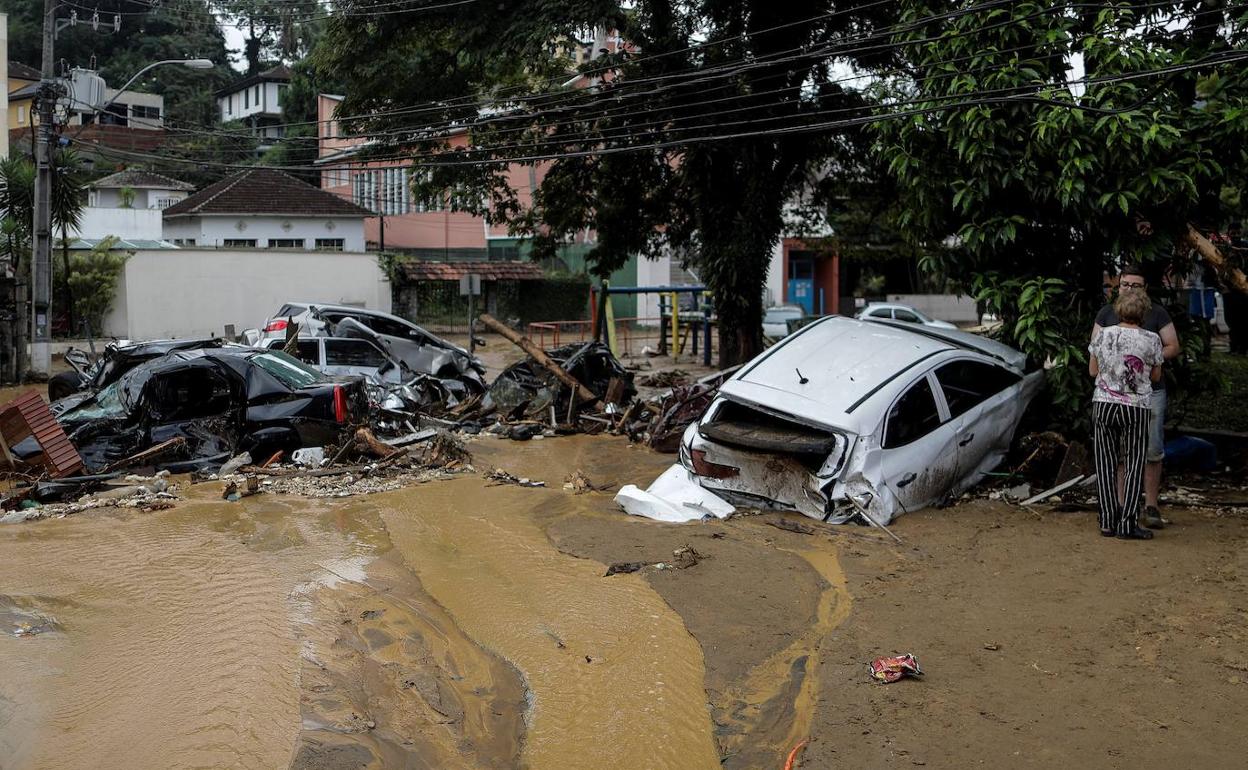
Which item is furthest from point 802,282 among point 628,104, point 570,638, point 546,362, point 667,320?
point 570,638

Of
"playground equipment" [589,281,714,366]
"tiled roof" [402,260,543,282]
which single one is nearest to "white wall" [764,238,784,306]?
"tiled roof" [402,260,543,282]

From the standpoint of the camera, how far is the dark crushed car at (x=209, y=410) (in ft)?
38.6

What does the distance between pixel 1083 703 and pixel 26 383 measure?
20.9 metres

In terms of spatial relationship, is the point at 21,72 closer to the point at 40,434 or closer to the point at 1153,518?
the point at 40,434

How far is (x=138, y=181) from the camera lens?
46562 mm

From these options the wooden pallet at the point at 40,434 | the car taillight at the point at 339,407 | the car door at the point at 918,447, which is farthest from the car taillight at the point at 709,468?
the wooden pallet at the point at 40,434

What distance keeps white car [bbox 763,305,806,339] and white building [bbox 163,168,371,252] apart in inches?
711

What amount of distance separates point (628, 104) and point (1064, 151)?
9432mm

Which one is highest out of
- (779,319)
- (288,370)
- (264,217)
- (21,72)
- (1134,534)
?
(21,72)

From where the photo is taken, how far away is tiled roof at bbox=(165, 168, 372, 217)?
4125 centimetres

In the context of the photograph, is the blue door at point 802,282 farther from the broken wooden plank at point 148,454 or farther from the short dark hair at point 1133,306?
the short dark hair at point 1133,306

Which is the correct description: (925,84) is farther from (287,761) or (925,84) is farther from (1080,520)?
(287,761)

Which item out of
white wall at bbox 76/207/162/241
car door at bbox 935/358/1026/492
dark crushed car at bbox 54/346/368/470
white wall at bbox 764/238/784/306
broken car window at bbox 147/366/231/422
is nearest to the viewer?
car door at bbox 935/358/1026/492

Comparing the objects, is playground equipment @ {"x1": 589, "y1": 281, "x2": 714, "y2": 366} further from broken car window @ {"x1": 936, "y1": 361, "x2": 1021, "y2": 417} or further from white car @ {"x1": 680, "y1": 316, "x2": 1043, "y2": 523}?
broken car window @ {"x1": 936, "y1": 361, "x2": 1021, "y2": 417}
